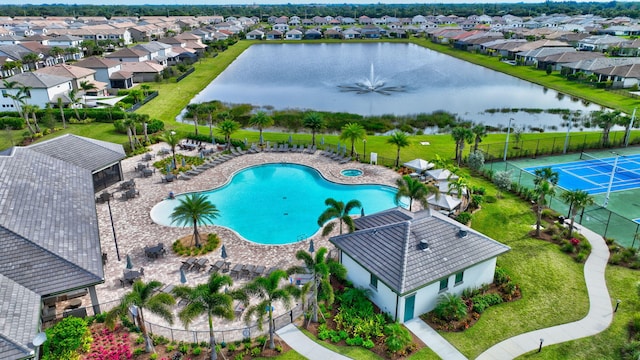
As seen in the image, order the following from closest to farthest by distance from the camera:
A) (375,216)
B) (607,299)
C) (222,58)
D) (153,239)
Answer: (607,299)
(375,216)
(153,239)
(222,58)

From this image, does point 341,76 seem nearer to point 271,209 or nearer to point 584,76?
point 584,76

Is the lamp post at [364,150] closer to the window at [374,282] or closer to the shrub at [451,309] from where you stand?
the window at [374,282]

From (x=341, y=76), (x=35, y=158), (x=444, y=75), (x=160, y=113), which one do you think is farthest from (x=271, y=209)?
(x=444, y=75)

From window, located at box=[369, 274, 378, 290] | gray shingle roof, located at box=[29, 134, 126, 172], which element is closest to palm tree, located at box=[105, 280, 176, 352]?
window, located at box=[369, 274, 378, 290]

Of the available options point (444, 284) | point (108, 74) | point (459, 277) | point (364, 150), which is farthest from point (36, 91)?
point (459, 277)

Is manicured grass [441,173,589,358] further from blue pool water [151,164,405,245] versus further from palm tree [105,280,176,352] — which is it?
palm tree [105,280,176,352]

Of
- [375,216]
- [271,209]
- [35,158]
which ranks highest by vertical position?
[35,158]

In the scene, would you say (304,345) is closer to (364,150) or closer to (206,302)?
(206,302)
